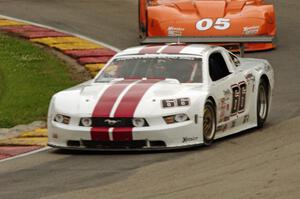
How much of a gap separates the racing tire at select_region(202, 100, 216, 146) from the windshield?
21.3 inches

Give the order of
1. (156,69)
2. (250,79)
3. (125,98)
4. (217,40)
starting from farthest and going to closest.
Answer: (217,40), (250,79), (156,69), (125,98)

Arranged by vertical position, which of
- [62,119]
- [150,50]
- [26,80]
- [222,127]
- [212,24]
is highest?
[150,50]

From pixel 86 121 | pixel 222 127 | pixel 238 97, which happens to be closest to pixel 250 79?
pixel 238 97

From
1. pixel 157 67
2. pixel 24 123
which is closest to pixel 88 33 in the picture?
pixel 24 123

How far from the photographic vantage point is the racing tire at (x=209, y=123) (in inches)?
518

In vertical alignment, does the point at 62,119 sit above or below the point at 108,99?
below

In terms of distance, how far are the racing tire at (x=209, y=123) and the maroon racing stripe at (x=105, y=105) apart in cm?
105

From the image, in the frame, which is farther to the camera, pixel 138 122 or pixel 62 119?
pixel 62 119

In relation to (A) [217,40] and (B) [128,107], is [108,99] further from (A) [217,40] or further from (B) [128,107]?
(A) [217,40]

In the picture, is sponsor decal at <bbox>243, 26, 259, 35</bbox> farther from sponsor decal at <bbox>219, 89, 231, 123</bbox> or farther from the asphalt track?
sponsor decal at <bbox>219, 89, 231, 123</bbox>

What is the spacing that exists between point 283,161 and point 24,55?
11.0 metres

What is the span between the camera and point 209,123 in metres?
13.4

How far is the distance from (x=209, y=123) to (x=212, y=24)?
9111 millimetres

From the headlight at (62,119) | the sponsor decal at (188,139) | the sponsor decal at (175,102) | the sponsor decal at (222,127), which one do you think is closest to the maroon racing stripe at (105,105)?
the headlight at (62,119)
